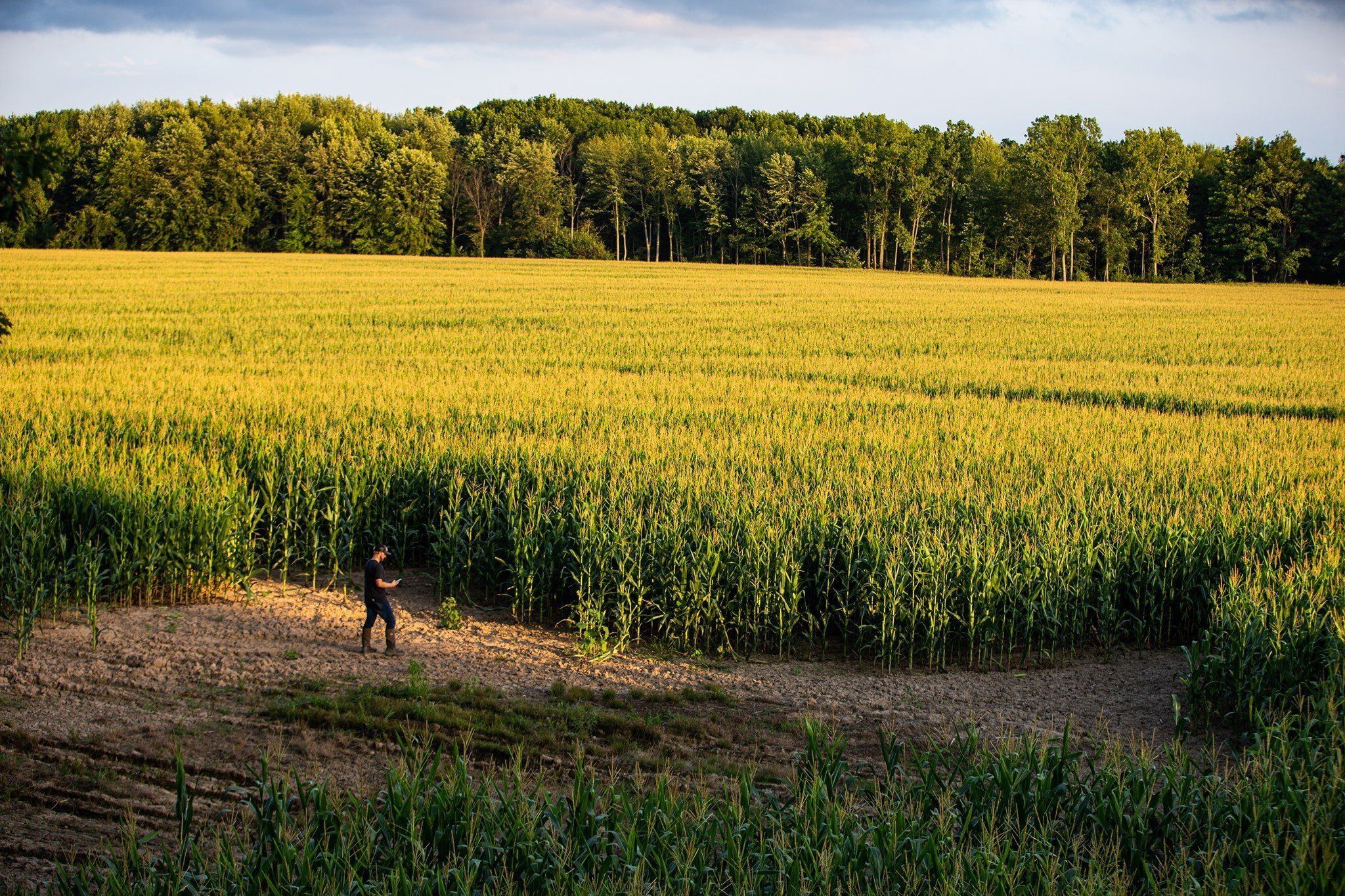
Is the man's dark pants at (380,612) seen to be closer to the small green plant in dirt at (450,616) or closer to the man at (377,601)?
the man at (377,601)

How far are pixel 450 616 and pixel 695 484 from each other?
110 inches

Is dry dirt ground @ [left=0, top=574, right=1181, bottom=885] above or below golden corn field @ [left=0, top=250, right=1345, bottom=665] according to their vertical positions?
below

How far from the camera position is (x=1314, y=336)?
35.8m

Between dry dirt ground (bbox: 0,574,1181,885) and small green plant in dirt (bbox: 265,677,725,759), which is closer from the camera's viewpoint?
dry dirt ground (bbox: 0,574,1181,885)

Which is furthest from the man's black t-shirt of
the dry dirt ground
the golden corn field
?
the golden corn field

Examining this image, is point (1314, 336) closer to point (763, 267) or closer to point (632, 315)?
point (632, 315)

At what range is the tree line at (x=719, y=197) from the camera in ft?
286

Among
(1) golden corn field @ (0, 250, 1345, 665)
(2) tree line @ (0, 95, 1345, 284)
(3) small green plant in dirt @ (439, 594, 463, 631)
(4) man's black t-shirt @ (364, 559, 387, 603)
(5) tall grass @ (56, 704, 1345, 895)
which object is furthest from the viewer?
(2) tree line @ (0, 95, 1345, 284)

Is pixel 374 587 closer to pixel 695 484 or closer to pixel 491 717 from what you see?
pixel 491 717

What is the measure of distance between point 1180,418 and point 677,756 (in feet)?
46.6

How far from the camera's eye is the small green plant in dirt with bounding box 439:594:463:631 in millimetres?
8805

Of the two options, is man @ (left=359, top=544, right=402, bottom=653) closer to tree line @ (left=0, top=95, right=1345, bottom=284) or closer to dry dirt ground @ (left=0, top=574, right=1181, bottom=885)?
dry dirt ground @ (left=0, top=574, right=1181, bottom=885)

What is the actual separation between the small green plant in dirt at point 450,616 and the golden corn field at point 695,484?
19.8 inches

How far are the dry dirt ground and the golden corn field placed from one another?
1.58ft
